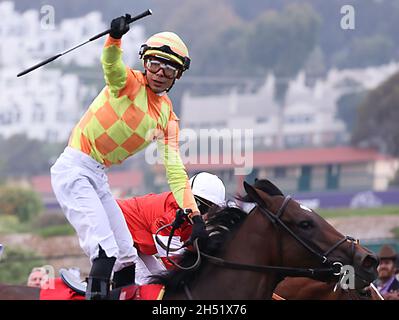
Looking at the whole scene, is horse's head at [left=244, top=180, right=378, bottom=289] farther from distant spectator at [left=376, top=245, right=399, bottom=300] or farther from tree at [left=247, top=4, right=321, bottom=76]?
tree at [left=247, top=4, right=321, bottom=76]

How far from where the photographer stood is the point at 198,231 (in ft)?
19.6

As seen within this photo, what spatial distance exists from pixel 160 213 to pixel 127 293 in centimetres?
130

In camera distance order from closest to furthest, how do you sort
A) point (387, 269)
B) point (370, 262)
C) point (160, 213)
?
point (370, 262) < point (160, 213) < point (387, 269)

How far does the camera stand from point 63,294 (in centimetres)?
602

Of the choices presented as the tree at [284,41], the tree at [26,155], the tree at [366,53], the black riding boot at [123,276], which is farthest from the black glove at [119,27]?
the tree at [366,53]

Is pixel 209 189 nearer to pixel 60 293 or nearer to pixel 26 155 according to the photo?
pixel 60 293

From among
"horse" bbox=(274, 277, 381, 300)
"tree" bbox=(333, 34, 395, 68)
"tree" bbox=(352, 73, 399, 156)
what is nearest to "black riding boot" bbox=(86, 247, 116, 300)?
"horse" bbox=(274, 277, 381, 300)

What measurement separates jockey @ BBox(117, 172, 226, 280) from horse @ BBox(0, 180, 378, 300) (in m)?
0.65

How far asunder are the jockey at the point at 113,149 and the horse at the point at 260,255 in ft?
0.58

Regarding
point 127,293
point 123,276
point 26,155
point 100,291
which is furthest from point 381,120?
point 100,291

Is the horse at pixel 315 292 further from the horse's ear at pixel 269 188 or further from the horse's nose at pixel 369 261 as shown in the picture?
the horse's ear at pixel 269 188

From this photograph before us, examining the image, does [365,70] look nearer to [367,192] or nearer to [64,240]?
[367,192]

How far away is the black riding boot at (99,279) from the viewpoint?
19.0 feet
